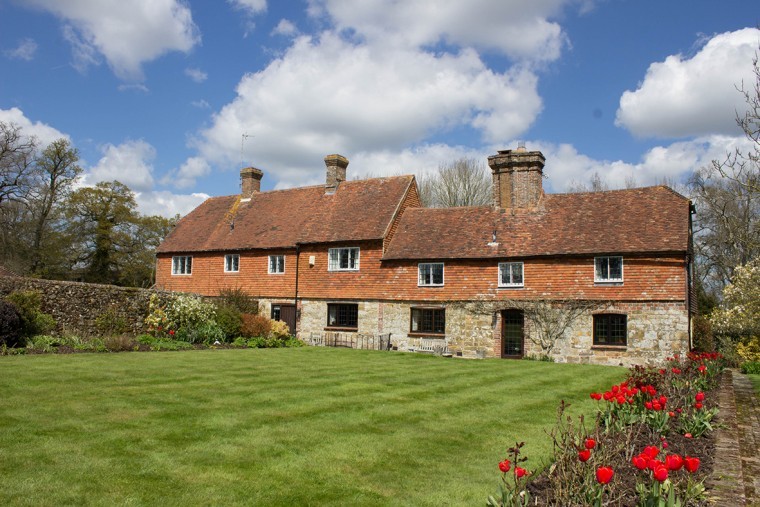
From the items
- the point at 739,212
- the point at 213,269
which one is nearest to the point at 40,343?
the point at 213,269

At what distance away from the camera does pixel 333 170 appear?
32.6 meters

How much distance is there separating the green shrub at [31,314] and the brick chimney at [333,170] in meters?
16.8

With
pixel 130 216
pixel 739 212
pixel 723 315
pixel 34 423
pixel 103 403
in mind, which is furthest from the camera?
pixel 130 216

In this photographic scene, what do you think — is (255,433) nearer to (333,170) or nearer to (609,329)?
(609,329)

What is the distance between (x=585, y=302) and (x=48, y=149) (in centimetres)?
4119

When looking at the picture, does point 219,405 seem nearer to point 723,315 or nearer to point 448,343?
point 448,343

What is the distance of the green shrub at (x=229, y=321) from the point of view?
23812 millimetres

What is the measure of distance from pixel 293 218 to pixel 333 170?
12.1 feet

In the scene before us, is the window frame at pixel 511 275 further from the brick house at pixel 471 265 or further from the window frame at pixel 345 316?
the window frame at pixel 345 316

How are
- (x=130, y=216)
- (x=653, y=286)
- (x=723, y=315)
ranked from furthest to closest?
(x=130, y=216)
(x=723, y=315)
(x=653, y=286)

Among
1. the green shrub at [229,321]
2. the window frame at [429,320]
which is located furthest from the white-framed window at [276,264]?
the window frame at [429,320]

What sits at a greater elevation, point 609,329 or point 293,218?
point 293,218

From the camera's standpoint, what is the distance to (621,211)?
24453mm

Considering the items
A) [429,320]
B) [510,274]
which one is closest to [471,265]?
[510,274]
